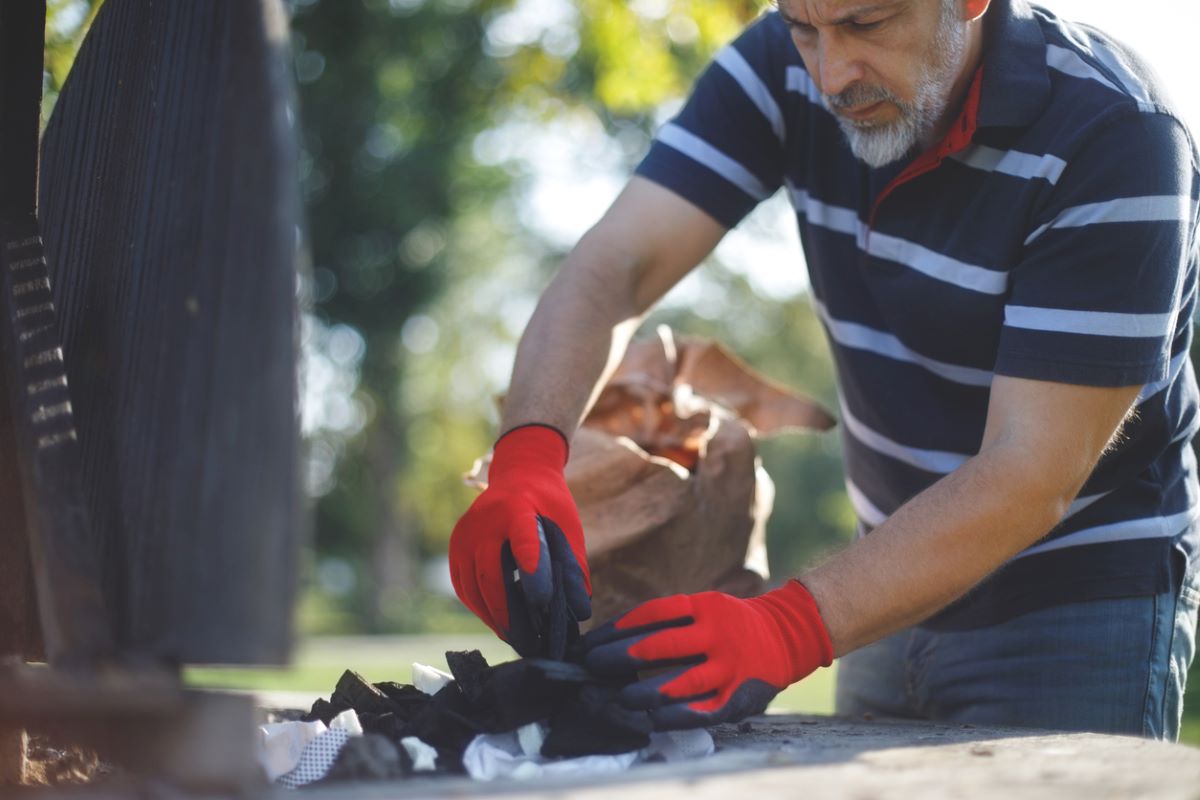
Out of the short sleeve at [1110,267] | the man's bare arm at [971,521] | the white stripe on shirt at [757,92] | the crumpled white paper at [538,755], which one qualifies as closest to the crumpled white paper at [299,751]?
the crumpled white paper at [538,755]

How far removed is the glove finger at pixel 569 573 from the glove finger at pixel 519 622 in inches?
2.4

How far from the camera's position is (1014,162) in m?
1.87

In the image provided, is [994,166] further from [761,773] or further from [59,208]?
[59,208]

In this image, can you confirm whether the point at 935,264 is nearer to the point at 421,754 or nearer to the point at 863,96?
the point at 863,96

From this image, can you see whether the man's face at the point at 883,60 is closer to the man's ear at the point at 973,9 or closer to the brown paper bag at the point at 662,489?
the man's ear at the point at 973,9

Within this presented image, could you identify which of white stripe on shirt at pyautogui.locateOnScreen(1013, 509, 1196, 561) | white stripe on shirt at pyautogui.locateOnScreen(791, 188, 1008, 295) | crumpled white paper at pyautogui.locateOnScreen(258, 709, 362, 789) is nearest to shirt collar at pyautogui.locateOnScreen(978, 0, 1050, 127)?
white stripe on shirt at pyautogui.locateOnScreen(791, 188, 1008, 295)

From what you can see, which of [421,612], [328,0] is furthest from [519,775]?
[421,612]

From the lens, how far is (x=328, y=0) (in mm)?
Answer: 10086

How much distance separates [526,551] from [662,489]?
2.24 ft

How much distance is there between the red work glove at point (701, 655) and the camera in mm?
1466

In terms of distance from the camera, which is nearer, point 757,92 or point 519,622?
point 519,622

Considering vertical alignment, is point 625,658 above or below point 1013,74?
below

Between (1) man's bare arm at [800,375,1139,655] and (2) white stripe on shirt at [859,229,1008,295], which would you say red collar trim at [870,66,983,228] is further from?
(1) man's bare arm at [800,375,1139,655]

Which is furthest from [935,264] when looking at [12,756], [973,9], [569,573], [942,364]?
[12,756]
